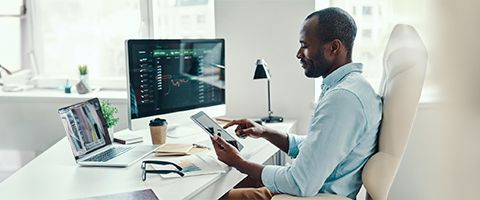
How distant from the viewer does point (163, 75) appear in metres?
2.49

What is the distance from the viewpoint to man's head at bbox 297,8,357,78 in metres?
1.89

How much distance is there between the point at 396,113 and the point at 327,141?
0.26 m

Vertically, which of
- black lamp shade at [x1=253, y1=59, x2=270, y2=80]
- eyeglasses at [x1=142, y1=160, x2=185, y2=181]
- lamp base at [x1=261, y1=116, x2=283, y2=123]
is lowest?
lamp base at [x1=261, y1=116, x2=283, y2=123]

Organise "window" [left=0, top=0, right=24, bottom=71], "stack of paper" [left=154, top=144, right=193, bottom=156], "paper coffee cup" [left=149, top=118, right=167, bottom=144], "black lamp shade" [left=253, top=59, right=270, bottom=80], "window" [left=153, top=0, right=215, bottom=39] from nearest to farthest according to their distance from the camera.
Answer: "stack of paper" [left=154, top=144, right=193, bottom=156], "paper coffee cup" [left=149, top=118, right=167, bottom=144], "black lamp shade" [left=253, top=59, right=270, bottom=80], "window" [left=153, top=0, right=215, bottom=39], "window" [left=0, top=0, right=24, bottom=71]

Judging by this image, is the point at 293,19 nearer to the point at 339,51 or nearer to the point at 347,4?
the point at 347,4

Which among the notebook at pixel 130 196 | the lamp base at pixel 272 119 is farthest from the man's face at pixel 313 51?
the lamp base at pixel 272 119

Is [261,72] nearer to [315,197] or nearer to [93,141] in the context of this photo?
[93,141]

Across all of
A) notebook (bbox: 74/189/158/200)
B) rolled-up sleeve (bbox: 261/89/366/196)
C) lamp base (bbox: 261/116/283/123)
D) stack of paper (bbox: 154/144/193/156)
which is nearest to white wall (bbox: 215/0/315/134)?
lamp base (bbox: 261/116/283/123)

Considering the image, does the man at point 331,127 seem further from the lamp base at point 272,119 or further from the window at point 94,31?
the window at point 94,31

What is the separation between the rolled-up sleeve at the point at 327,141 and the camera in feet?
5.71

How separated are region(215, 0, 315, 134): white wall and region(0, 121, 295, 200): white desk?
3.06ft

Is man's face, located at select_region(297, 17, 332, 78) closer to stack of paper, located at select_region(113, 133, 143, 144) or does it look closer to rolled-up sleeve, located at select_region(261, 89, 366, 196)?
rolled-up sleeve, located at select_region(261, 89, 366, 196)

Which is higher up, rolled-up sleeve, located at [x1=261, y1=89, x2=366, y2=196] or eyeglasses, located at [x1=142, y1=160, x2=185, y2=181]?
rolled-up sleeve, located at [x1=261, y1=89, x2=366, y2=196]

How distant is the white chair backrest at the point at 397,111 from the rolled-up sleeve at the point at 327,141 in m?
0.11
